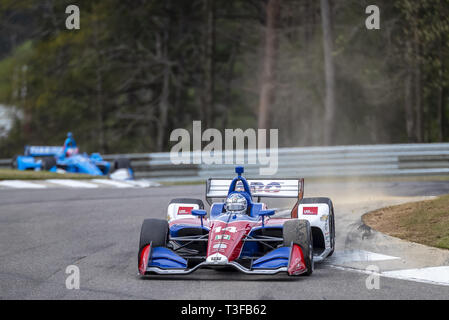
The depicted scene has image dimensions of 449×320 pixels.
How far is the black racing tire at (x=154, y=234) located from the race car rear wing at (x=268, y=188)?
5.67ft

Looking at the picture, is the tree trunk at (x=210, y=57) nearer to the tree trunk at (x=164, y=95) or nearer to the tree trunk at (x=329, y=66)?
the tree trunk at (x=164, y=95)

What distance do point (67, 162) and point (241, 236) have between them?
50.7ft

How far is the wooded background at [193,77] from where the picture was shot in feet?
104

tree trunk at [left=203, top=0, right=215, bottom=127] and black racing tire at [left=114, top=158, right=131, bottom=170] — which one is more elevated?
tree trunk at [left=203, top=0, right=215, bottom=127]

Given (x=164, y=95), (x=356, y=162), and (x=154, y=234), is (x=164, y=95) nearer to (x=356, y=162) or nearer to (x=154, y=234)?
(x=356, y=162)

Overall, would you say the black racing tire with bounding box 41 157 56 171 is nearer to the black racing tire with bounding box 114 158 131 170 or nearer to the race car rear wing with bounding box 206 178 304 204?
the black racing tire with bounding box 114 158 131 170

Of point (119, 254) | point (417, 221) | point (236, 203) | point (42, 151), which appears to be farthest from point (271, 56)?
point (236, 203)

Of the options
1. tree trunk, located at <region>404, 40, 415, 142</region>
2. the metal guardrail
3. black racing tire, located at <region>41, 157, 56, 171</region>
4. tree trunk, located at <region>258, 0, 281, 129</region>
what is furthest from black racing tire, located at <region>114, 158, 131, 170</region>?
tree trunk, located at <region>404, 40, 415, 142</region>

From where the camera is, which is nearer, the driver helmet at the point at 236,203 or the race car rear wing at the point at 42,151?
the driver helmet at the point at 236,203

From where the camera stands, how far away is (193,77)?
41.5 m

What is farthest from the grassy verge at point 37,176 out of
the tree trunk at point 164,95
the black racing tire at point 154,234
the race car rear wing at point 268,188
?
the tree trunk at point 164,95

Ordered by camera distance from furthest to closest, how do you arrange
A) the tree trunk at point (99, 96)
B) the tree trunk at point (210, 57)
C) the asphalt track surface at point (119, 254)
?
the tree trunk at point (99, 96) → the tree trunk at point (210, 57) → the asphalt track surface at point (119, 254)

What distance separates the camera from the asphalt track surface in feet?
23.9

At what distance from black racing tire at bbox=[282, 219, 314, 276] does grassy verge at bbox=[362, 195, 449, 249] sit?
2.29 metres
